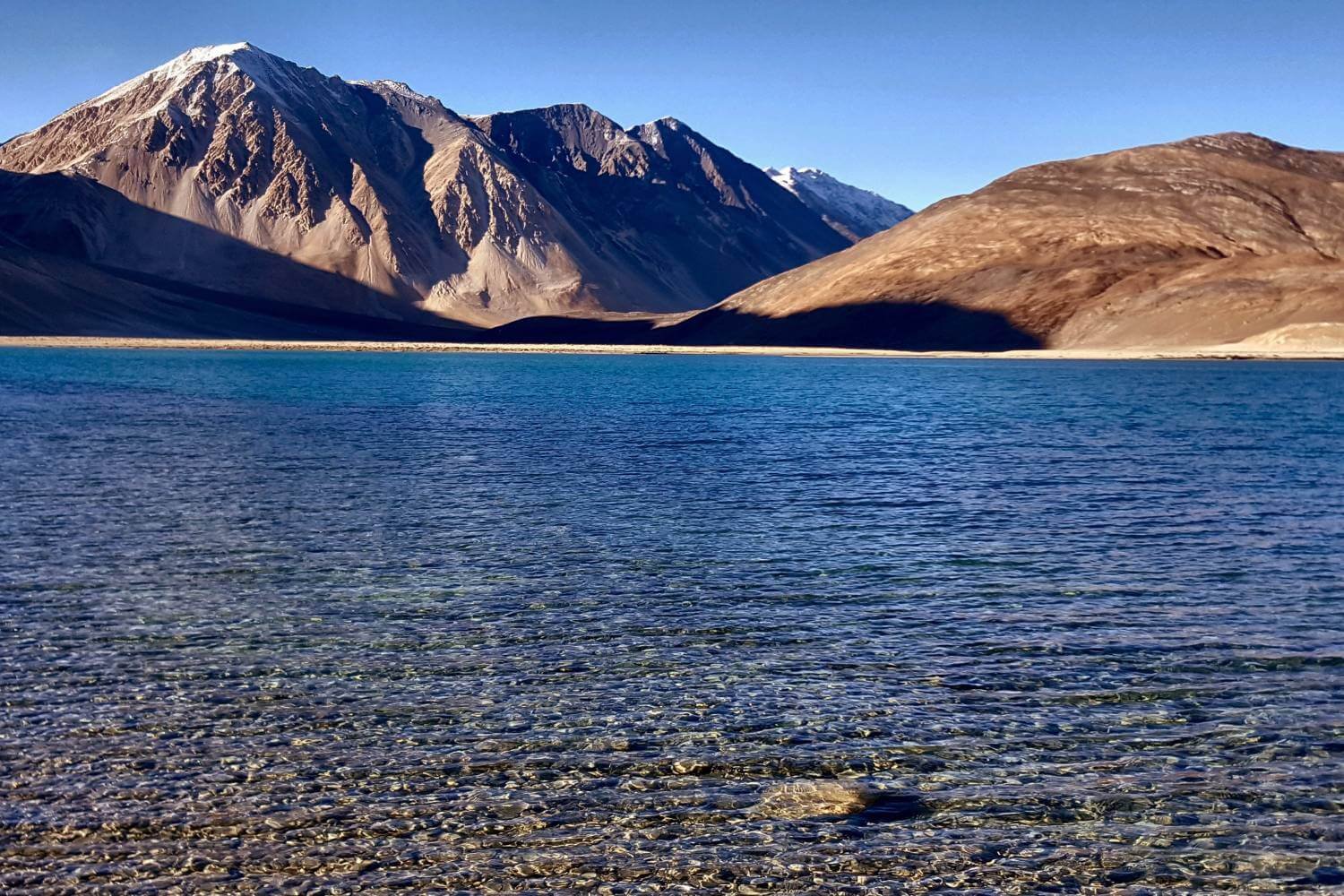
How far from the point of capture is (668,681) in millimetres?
14156

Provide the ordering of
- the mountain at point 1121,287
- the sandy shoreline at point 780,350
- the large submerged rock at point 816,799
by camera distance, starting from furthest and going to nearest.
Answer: the mountain at point 1121,287 < the sandy shoreline at point 780,350 < the large submerged rock at point 816,799

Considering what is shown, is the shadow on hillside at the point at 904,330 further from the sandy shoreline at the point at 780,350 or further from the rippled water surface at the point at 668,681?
the rippled water surface at the point at 668,681

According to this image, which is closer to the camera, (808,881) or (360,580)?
(808,881)

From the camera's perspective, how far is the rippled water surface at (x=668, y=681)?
9797mm

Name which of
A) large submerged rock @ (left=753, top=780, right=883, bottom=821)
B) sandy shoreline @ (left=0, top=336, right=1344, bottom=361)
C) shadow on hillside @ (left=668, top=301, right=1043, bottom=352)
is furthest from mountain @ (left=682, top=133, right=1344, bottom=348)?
large submerged rock @ (left=753, top=780, right=883, bottom=821)

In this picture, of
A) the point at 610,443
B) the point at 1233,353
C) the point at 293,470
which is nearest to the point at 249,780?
the point at 293,470

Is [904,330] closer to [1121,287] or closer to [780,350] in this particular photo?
[780,350]

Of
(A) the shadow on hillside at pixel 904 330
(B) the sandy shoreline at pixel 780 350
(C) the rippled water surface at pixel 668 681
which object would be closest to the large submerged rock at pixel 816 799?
(C) the rippled water surface at pixel 668 681

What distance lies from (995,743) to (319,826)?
6.11 m

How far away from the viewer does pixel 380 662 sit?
48.3ft

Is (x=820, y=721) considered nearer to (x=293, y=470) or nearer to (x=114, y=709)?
(x=114, y=709)

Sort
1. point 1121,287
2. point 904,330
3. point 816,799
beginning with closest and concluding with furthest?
point 816,799 → point 1121,287 → point 904,330

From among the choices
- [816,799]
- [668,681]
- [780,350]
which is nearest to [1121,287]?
[780,350]

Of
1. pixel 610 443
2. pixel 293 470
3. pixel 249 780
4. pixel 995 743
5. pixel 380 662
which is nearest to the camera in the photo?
pixel 249 780
